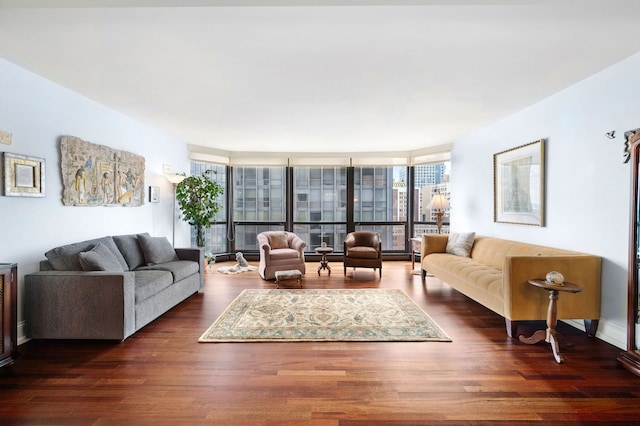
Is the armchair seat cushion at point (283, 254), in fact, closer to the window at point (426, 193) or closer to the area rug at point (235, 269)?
the area rug at point (235, 269)

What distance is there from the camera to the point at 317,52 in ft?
8.78

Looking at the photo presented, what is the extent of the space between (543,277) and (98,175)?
17.4 ft

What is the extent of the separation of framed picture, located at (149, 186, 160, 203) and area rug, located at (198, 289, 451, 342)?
231 centimetres

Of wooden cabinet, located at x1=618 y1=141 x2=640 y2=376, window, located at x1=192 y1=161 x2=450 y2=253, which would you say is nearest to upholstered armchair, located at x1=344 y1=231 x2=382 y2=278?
window, located at x1=192 y1=161 x2=450 y2=253

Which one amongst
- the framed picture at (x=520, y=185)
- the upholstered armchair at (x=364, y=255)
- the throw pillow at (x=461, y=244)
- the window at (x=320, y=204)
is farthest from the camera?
the window at (x=320, y=204)

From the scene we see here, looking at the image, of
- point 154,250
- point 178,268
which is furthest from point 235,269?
point 178,268

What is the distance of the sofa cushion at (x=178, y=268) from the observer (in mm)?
4074

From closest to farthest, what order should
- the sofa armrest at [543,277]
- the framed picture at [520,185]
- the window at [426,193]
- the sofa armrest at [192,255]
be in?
the sofa armrest at [543,277]
the framed picture at [520,185]
the sofa armrest at [192,255]
the window at [426,193]

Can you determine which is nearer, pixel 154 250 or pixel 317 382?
pixel 317 382

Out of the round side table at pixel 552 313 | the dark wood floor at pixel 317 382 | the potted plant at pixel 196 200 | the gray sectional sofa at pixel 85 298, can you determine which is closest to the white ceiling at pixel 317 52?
the potted plant at pixel 196 200

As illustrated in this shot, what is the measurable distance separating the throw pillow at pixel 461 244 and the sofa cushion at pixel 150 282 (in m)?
4.35

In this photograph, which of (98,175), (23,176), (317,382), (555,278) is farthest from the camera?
(98,175)

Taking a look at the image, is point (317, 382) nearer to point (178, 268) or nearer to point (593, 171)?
point (178, 268)

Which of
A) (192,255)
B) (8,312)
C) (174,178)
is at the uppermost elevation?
(174,178)
